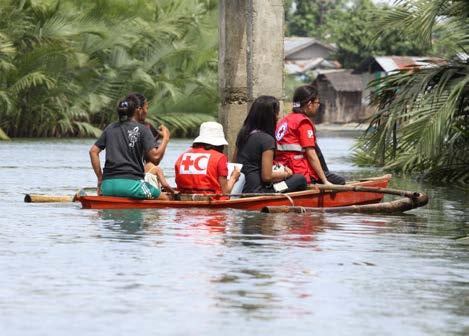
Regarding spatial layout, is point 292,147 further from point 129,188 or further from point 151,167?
point 129,188

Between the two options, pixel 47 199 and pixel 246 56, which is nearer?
pixel 47 199

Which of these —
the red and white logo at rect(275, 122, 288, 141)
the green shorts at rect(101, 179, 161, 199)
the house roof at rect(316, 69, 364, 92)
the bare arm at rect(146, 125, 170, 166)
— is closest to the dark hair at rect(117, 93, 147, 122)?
the bare arm at rect(146, 125, 170, 166)

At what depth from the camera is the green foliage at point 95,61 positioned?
41375 mm

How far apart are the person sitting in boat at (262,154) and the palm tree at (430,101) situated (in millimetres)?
3459

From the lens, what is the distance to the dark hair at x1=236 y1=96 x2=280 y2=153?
48.3 feet

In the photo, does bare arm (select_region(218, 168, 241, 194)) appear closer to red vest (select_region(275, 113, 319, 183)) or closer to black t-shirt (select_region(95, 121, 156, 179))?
red vest (select_region(275, 113, 319, 183))

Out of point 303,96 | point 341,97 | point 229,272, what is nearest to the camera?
point 229,272

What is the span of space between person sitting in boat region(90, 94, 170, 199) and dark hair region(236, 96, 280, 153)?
0.99 meters

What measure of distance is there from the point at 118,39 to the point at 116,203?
29.4 meters

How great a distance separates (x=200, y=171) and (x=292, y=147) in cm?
113

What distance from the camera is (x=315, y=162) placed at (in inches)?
600

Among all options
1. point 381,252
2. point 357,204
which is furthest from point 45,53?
point 381,252

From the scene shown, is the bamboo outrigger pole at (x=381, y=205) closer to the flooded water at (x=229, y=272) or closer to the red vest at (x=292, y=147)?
the flooded water at (x=229, y=272)

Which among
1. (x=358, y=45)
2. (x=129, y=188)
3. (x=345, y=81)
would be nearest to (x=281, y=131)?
(x=129, y=188)
